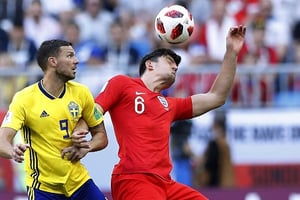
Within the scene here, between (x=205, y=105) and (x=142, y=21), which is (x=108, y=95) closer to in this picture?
(x=205, y=105)

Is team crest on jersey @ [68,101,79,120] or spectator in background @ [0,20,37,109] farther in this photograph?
spectator in background @ [0,20,37,109]

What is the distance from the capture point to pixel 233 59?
416 inches

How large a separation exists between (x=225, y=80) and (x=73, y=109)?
163 centimetres

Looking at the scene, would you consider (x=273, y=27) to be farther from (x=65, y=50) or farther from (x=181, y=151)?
(x=65, y=50)

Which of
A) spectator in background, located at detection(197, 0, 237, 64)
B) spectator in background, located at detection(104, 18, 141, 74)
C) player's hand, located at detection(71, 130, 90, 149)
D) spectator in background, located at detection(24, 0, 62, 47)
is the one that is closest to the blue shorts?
player's hand, located at detection(71, 130, 90, 149)

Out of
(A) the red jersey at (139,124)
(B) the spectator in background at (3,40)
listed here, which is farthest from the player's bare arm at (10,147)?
(B) the spectator in background at (3,40)

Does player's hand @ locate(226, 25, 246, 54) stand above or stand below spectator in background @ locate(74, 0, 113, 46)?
above

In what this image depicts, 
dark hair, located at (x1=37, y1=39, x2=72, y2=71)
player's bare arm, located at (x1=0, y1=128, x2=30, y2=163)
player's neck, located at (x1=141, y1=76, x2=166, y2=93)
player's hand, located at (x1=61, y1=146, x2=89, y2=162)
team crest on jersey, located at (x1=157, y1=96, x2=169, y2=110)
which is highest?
dark hair, located at (x1=37, y1=39, x2=72, y2=71)

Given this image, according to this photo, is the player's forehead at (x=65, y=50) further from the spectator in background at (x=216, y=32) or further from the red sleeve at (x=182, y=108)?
the spectator in background at (x=216, y=32)

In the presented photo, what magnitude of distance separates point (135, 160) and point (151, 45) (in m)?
7.11

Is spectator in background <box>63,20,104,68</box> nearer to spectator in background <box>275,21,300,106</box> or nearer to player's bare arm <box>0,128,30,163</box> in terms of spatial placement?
spectator in background <box>275,21,300,106</box>

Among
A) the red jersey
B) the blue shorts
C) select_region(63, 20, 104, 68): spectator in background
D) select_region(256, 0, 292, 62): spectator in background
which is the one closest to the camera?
the blue shorts

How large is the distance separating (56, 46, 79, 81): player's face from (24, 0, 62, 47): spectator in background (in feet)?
24.4

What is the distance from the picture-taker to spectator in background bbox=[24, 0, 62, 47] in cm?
1731
